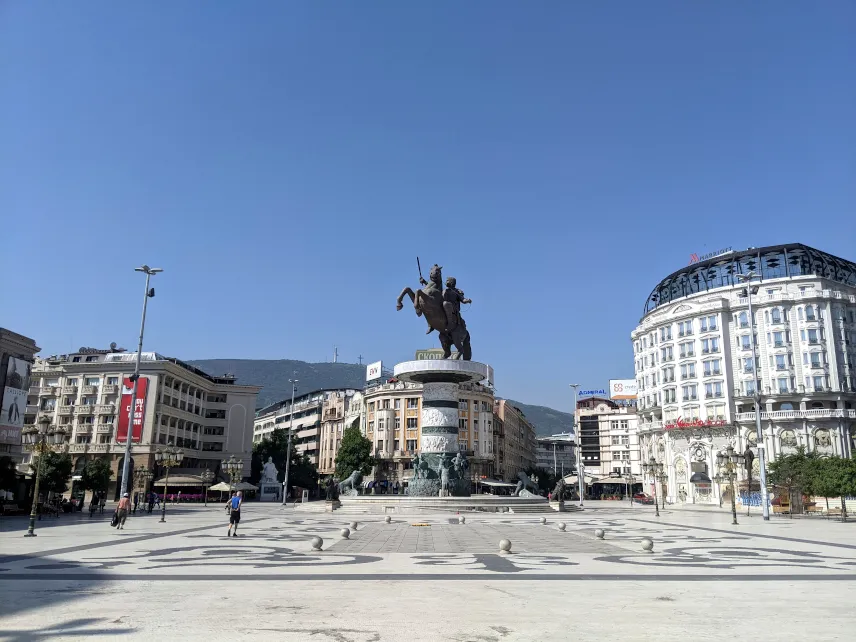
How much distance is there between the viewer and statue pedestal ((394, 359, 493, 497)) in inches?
1702

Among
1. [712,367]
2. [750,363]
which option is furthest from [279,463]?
[750,363]

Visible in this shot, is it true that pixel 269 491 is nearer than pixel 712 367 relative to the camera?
Yes

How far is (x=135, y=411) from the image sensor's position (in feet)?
236

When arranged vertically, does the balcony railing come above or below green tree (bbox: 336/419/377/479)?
above

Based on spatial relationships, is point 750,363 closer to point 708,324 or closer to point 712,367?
point 712,367

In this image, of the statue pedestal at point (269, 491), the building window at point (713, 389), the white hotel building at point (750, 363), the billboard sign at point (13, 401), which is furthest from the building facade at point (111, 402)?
the building window at point (713, 389)

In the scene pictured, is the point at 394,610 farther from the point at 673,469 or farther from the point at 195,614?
the point at 673,469

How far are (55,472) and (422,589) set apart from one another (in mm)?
41301

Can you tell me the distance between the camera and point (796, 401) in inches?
2975

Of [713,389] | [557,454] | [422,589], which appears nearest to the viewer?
[422,589]

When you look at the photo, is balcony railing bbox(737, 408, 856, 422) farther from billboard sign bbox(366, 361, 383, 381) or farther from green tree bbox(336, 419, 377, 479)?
billboard sign bbox(366, 361, 383, 381)

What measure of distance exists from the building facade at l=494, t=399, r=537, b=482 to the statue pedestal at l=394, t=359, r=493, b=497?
62240 millimetres

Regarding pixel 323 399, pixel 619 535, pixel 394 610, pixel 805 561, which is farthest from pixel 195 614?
pixel 323 399

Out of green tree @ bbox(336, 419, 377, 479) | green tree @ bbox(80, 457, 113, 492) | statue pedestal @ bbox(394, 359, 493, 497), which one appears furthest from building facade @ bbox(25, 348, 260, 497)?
statue pedestal @ bbox(394, 359, 493, 497)
